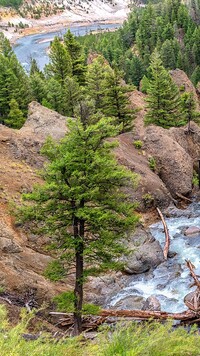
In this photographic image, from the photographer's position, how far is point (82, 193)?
45.4ft

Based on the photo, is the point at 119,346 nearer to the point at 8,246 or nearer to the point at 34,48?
the point at 8,246

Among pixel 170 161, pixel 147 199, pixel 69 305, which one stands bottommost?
pixel 147 199

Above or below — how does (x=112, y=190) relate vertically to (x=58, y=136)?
above

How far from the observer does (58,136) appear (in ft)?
103

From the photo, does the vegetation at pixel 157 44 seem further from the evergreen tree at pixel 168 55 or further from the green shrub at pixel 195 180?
the green shrub at pixel 195 180

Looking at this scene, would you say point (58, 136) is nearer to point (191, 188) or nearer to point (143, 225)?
point (143, 225)

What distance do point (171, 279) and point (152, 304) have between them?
308 centimetres

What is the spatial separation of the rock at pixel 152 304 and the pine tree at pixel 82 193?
4.93 m

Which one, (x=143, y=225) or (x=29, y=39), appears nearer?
(x=143, y=225)

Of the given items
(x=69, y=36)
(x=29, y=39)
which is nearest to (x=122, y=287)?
(x=69, y=36)

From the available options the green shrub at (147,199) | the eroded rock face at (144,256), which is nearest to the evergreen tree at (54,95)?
the green shrub at (147,199)

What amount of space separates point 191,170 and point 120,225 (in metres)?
22.6

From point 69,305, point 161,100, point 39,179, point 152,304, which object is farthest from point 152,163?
point 69,305

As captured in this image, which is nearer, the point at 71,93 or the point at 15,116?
the point at 71,93
